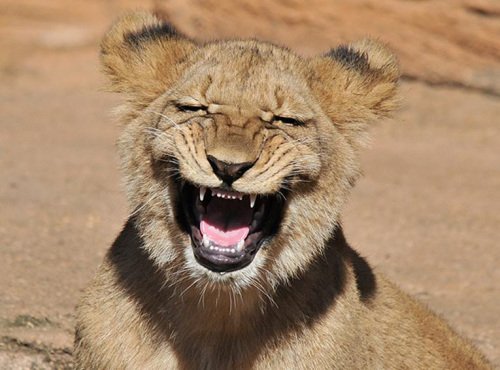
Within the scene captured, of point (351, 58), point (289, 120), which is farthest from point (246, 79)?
point (351, 58)

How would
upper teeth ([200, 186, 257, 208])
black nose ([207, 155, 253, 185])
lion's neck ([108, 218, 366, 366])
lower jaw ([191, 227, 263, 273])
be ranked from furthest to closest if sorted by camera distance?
lion's neck ([108, 218, 366, 366])
lower jaw ([191, 227, 263, 273])
upper teeth ([200, 186, 257, 208])
black nose ([207, 155, 253, 185])

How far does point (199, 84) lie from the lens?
402cm

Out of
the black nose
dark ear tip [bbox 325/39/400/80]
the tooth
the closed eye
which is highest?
dark ear tip [bbox 325/39/400/80]

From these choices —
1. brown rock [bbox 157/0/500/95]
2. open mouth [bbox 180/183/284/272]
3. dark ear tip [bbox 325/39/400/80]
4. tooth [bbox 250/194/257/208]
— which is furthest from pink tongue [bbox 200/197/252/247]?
brown rock [bbox 157/0/500/95]

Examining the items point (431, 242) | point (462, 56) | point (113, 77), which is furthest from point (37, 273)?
point (462, 56)

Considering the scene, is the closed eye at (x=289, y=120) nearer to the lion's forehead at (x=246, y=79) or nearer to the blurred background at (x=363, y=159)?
the lion's forehead at (x=246, y=79)

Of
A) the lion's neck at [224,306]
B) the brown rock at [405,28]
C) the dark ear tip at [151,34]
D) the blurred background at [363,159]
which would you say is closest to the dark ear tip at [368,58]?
the blurred background at [363,159]

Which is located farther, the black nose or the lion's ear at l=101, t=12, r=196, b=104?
the lion's ear at l=101, t=12, r=196, b=104

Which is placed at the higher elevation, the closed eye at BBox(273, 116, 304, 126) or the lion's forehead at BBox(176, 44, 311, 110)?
the lion's forehead at BBox(176, 44, 311, 110)

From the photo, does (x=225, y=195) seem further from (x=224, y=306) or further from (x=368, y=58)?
(x=368, y=58)

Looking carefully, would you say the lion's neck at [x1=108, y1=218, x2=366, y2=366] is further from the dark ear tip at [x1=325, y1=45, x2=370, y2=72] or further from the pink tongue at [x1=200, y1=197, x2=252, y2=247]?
the dark ear tip at [x1=325, y1=45, x2=370, y2=72]

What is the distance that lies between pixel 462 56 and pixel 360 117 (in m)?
7.51

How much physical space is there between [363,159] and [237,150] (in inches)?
253

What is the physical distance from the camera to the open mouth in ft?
12.4
